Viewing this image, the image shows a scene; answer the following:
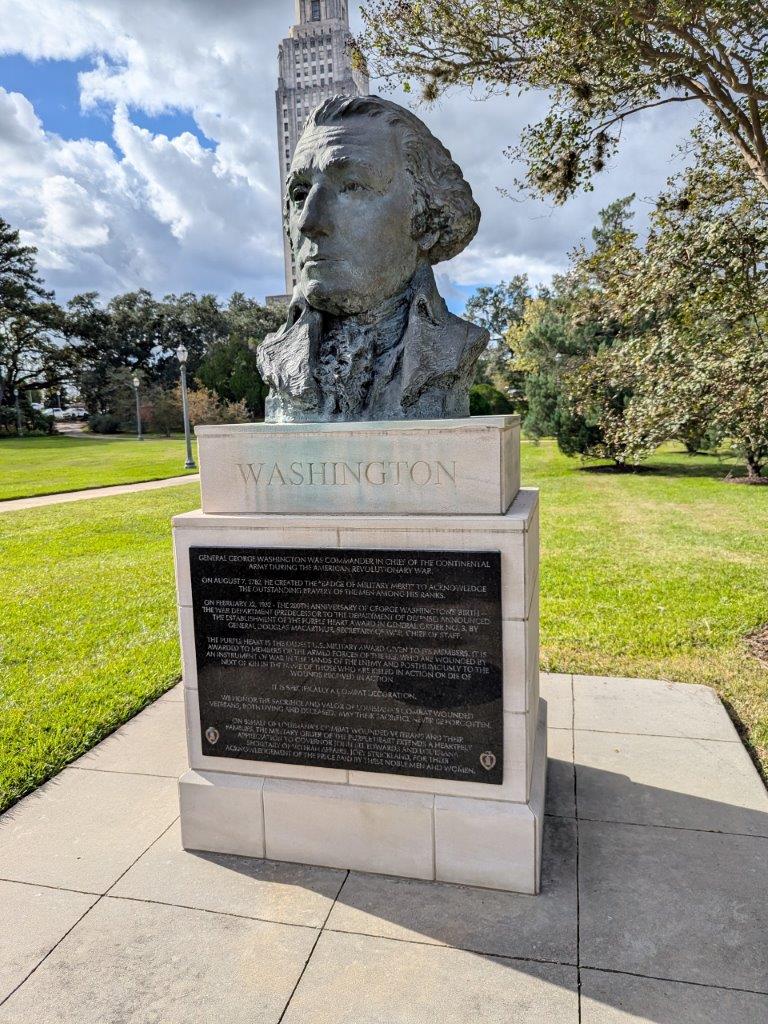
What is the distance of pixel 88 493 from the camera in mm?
17375

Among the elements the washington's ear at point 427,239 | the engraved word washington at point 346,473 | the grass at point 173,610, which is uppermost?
the washington's ear at point 427,239

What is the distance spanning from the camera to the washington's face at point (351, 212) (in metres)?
2.97

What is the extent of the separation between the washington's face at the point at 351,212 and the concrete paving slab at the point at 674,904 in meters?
2.83

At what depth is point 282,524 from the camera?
115 inches

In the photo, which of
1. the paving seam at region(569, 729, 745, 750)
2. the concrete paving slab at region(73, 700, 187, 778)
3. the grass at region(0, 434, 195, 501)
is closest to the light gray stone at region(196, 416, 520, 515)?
the concrete paving slab at region(73, 700, 187, 778)

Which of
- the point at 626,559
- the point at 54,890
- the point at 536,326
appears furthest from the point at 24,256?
the point at 54,890

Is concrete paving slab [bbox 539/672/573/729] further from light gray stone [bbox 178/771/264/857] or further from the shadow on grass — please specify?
the shadow on grass

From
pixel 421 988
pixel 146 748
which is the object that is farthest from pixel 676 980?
pixel 146 748

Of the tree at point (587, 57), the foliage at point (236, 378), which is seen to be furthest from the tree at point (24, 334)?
the tree at point (587, 57)

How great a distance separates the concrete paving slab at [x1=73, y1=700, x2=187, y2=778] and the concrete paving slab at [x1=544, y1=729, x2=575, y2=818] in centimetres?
215

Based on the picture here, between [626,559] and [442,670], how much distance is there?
22.7 feet

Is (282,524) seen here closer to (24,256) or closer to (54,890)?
(54,890)

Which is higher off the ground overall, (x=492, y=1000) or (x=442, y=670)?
(x=442, y=670)

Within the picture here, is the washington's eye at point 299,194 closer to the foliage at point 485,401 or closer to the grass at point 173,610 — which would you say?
the grass at point 173,610
